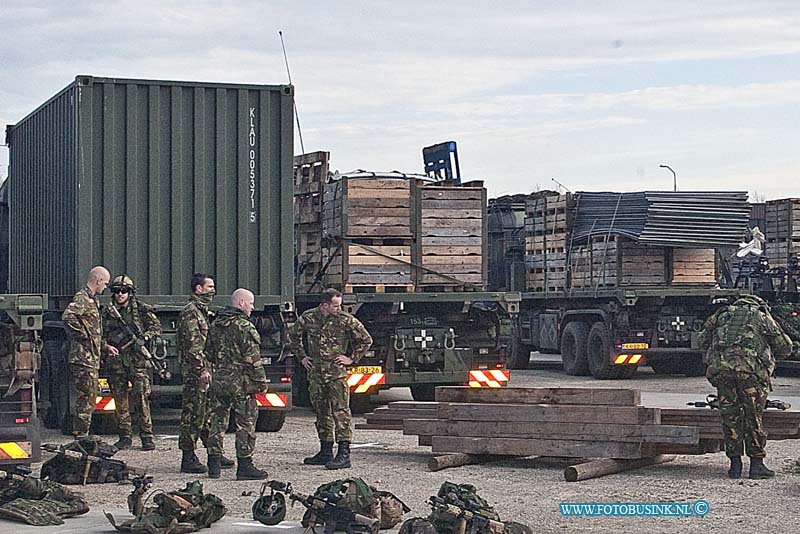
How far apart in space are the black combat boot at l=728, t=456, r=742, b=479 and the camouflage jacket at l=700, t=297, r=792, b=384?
0.68 meters

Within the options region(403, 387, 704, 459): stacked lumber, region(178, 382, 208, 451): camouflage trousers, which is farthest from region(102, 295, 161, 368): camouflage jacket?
region(403, 387, 704, 459): stacked lumber

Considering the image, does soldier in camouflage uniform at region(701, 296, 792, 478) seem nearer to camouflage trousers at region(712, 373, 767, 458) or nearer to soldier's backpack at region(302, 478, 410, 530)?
camouflage trousers at region(712, 373, 767, 458)

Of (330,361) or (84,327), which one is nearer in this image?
(330,361)

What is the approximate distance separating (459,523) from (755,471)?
4056mm

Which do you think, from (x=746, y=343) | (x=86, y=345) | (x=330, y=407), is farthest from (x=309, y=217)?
(x=746, y=343)

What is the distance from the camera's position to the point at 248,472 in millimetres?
11453

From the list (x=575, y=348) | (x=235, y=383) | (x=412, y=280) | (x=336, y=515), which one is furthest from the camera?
(x=575, y=348)

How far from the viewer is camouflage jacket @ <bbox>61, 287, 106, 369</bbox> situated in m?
12.9

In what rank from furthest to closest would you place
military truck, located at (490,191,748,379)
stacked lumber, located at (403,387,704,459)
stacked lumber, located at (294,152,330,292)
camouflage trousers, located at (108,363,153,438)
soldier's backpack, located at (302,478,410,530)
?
military truck, located at (490,191,748,379) < stacked lumber, located at (294,152,330,292) < camouflage trousers, located at (108,363,153,438) < stacked lumber, located at (403,387,704,459) < soldier's backpack, located at (302,478,410,530)

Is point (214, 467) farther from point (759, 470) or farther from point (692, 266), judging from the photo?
point (692, 266)

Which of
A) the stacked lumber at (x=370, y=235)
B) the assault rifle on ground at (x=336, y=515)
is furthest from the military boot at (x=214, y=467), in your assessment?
the stacked lumber at (x=370, y=235)

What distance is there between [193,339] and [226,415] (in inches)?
39.5

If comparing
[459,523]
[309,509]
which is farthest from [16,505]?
[459,523]

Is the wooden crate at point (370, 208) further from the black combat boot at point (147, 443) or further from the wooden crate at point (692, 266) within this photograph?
the wooden crate at point (692, 266)
